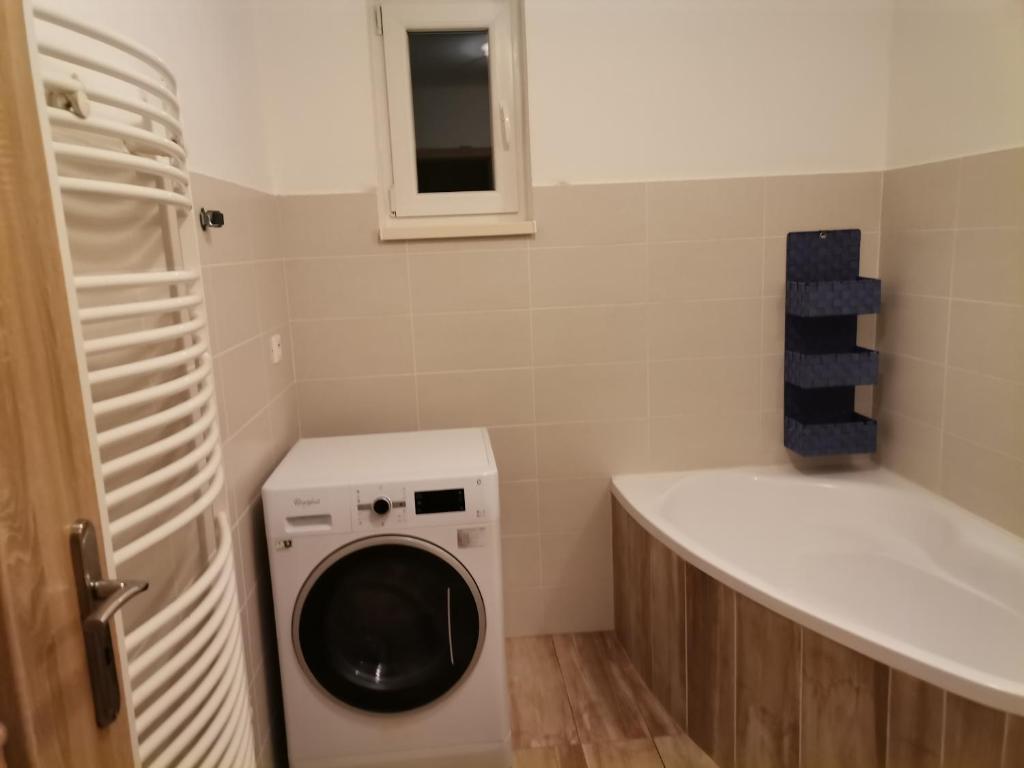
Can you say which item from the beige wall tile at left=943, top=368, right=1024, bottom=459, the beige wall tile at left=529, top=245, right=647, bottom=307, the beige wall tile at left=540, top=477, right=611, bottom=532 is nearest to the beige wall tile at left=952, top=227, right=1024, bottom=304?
Result: the beige wall tile at left=943, top=368, right=1024, bottom=459

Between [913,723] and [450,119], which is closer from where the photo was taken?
[913,723]

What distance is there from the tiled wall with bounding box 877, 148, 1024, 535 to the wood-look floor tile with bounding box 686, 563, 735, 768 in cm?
87

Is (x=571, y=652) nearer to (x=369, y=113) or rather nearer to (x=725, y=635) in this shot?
(x=725, y=635)

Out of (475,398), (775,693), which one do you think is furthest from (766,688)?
(475,398)

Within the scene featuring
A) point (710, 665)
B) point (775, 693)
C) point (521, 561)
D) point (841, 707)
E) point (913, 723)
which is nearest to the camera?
point (913, 723)

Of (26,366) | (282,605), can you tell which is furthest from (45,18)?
(282,605)

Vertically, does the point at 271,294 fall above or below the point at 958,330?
above

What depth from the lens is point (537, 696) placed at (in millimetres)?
2336

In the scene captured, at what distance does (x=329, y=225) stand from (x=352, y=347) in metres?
0.40

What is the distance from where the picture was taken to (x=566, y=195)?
239 cm

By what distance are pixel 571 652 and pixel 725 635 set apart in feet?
2.71

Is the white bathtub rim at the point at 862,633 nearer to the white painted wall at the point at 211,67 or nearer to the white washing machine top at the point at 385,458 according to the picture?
the white washing machine top at the point at 385,458

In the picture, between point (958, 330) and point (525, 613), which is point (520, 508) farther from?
point (958, 330)

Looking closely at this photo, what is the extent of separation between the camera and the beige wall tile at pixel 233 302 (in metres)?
1.68
